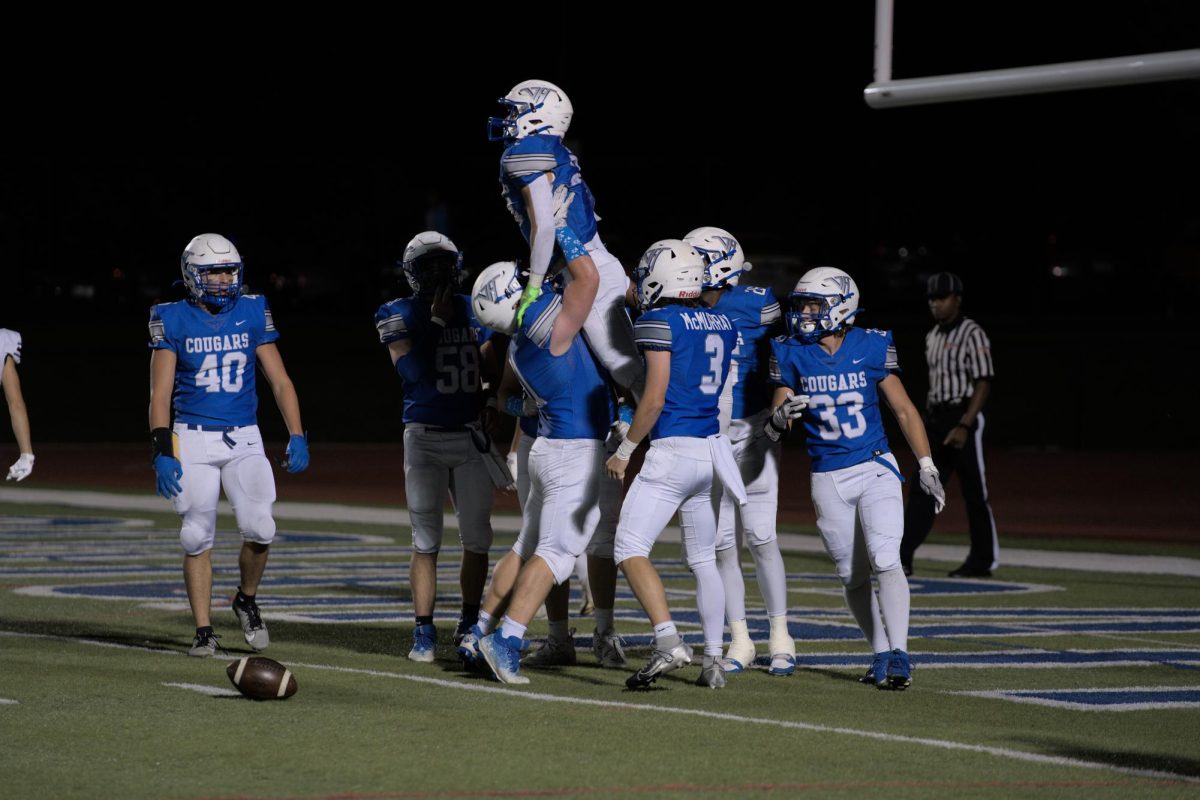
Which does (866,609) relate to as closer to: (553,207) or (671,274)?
(671,274)

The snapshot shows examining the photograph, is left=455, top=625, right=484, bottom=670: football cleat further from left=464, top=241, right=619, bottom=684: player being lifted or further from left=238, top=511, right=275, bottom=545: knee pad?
left=238, top=511, right=275, bottom=545: knee pad

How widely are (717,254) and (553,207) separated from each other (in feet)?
2.41

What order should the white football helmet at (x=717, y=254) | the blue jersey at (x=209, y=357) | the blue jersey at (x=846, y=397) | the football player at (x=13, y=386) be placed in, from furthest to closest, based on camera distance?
the football player at (x=13, y=386) < the blue jersey at (x=209, y=357) < the white football helmet at (x=717, y=254) < the blue jersey at (x=846, y=397)

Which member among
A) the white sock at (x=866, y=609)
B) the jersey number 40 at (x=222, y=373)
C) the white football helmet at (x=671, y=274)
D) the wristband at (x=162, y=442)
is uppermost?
the white football helmet at (x=671, y=274)

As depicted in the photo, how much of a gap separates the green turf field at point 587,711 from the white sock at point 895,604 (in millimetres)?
231

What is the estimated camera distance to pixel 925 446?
311 inches

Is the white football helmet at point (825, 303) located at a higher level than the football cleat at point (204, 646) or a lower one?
higher

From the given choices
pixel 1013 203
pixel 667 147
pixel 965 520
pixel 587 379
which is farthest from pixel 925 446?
pixel 667 147

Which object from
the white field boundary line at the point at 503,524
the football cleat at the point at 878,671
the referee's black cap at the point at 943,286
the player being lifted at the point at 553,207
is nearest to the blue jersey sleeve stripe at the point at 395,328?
the player being lifted at the point at 553,207

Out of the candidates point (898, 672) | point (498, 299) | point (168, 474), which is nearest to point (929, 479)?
point (898, 672)

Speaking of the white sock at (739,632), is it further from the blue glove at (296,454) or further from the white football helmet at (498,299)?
the blue glove at (296,454)

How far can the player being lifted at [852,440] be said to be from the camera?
789 cm

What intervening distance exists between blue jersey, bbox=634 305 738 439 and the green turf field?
41.6 inches

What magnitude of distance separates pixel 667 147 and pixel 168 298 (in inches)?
397
